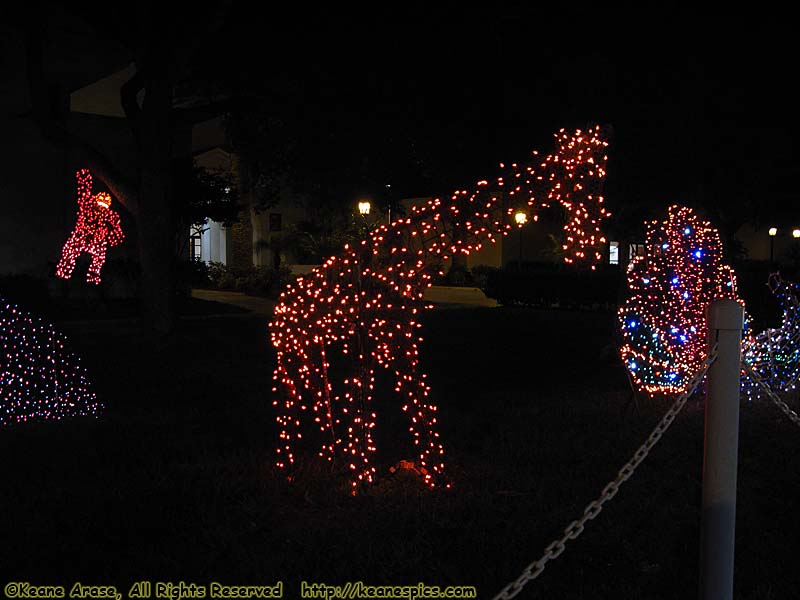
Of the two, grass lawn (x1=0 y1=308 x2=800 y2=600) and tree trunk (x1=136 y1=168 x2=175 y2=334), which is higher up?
tree trunk (x1=136 y1=168 x2=175 y2=334)

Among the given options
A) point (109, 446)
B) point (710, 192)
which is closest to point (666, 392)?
point (109, 446)

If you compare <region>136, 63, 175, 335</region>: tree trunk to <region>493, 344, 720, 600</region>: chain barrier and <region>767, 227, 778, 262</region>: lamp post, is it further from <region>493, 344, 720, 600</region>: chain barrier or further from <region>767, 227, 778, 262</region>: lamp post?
<region>767, 227, 778, 262</region>: lamp post

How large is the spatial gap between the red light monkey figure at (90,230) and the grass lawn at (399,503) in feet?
31.2

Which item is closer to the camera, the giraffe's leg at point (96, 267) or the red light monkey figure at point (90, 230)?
the red light monkey figure at point (90, 230)

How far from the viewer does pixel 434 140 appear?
17828 millimetres

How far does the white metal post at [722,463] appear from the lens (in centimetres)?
360

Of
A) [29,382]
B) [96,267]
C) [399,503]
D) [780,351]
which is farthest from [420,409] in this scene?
[96,267]

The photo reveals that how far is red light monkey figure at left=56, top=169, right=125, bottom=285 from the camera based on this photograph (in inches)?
707

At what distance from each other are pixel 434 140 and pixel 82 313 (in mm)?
8361

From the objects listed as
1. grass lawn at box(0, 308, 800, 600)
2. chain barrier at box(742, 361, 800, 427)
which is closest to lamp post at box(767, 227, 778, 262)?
grass lawn at box(0, 308, 800, 600)

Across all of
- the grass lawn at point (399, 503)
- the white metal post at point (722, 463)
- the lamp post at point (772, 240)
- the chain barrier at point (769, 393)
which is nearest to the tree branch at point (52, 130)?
the grass lawn at point (399, 503)

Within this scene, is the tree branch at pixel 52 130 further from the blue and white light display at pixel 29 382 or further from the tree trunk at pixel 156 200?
the blue and white light display at pixel 29 382

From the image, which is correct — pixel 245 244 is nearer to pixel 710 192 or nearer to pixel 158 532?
pixel 710 192

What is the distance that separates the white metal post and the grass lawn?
706 millimetres
